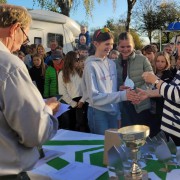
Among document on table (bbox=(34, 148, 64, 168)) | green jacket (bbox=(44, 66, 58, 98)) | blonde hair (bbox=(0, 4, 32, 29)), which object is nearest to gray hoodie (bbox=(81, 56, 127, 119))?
document on table (bbox=(34, 148, 64, 168))

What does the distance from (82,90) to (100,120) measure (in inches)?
31.5

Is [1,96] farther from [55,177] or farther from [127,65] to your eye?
[127,65]

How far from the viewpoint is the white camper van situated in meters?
9.29

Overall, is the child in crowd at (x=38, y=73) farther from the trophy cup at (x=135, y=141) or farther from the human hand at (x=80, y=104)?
the trophy cup at (x=135, y=141)

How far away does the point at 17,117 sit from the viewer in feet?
3.62

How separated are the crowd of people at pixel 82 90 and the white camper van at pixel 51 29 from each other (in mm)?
4073

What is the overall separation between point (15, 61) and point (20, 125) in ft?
0.79

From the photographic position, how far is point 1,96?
3.61 feet

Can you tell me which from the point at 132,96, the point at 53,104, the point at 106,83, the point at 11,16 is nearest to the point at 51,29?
the point at 106,83

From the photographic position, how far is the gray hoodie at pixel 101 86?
95.1 inches

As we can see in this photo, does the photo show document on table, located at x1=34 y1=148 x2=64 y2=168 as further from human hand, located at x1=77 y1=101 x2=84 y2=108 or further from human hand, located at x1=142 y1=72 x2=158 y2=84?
human hand, located at x1=77 y1=101 x2=84 y2=108

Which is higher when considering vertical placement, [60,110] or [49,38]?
[49,38]

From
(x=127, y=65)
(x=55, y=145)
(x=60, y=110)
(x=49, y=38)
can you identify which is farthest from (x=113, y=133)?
(x=49, y=38)

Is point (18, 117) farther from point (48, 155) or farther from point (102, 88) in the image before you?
point (102, 88)
